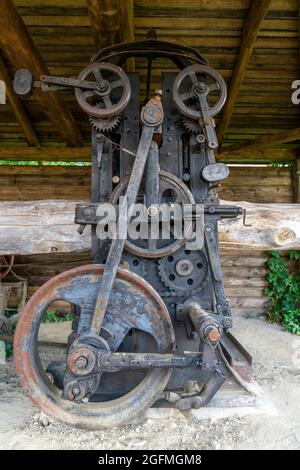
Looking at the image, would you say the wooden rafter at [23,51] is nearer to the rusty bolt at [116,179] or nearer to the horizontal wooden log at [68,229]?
the horizontal wooden log at [68,229]

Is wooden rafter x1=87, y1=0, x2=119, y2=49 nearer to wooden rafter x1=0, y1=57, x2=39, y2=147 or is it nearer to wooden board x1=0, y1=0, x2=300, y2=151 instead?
wooden board x1=0, y1=0, x2=300, y2=151

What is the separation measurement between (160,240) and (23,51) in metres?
2.35

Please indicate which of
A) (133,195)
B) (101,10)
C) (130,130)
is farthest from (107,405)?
(101,10)

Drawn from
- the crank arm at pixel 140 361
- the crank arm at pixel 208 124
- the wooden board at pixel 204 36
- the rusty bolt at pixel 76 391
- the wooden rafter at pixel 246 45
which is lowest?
the rusty bolt at pixel 76 391

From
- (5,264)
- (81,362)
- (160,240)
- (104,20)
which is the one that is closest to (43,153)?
(5,264)

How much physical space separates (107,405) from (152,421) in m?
0.36

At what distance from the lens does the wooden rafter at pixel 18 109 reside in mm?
4637

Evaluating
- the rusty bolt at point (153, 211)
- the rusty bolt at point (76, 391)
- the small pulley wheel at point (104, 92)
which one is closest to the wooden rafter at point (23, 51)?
the small pulley wheel at point (104, 92)

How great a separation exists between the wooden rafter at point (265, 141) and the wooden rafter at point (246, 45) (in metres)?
0.71

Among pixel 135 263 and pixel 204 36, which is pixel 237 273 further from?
pixel 135 263

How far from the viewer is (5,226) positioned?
3795 millimetres

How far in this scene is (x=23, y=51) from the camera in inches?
135

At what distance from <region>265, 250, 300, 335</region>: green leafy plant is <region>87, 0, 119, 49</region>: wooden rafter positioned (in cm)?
463
